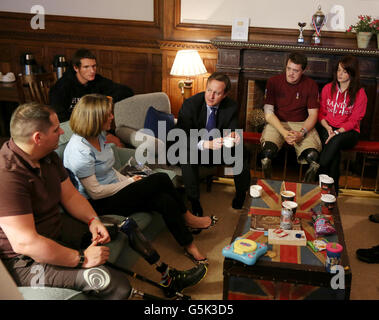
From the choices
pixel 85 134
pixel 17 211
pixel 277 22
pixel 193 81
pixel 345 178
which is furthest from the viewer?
pixel 193 81

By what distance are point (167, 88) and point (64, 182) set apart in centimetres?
272

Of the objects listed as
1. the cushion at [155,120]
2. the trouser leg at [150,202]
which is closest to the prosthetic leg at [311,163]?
the cushion at [155,120]

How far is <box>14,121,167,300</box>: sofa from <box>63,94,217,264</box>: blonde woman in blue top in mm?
91

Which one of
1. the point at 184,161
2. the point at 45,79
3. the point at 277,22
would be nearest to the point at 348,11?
the point at 277,22

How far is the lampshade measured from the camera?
4.22 m

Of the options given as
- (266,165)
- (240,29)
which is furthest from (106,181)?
(240,29)

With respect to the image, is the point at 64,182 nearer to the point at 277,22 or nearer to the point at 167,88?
the point at 167,88

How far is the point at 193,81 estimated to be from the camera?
4578 millimetres

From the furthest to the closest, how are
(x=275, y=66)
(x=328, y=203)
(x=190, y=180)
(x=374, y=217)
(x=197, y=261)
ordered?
(x=275, y=66)
(x=374, y=217)
(x=190, y=180)
(x=197, y=261)
(x=328, y=203)

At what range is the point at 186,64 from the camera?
4.22 meters

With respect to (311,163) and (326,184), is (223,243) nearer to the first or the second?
(326,184)

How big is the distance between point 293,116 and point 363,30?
45.4 inches

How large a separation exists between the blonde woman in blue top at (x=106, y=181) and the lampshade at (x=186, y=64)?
189 centimetres

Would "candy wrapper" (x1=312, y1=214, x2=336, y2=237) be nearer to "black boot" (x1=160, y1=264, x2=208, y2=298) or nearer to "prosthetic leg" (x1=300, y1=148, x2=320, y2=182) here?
"black boot" (x1=160, y1=264, x2=208, y2=298)
